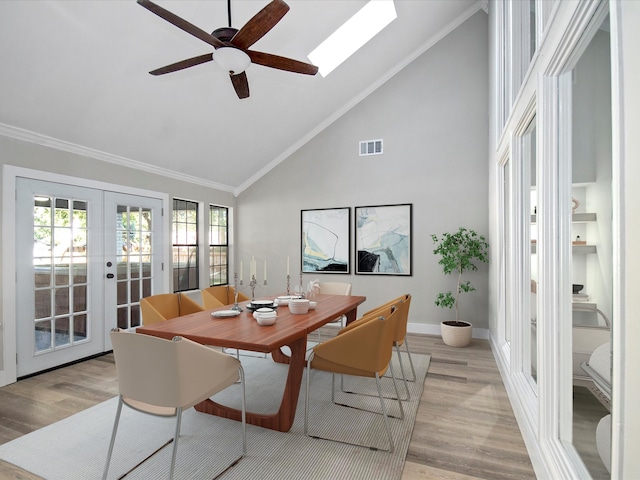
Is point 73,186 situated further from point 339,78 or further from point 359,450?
point 359,450

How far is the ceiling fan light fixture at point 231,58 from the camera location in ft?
7.34

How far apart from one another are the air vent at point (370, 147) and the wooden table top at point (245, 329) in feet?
10.1

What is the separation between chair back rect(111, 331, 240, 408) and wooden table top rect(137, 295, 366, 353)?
A: 8.8 inches

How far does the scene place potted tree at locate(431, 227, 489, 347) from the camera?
4395mm

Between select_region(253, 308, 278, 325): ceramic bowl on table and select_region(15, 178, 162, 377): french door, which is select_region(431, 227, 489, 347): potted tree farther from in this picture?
select_region(15, 178, 162, 377): french door

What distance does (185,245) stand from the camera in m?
5.49

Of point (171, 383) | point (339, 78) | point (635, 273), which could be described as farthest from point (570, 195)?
point (339, 78)

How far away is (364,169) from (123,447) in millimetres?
4449

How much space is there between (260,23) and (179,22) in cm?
48

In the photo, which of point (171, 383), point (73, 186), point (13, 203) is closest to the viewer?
point (171, 383)

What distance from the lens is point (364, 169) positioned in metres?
5.47

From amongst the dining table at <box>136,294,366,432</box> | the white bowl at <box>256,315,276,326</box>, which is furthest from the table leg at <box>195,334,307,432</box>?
the white bowl at <box>256,315,276,326</box>

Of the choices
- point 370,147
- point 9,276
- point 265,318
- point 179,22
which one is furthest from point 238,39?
point 370,147

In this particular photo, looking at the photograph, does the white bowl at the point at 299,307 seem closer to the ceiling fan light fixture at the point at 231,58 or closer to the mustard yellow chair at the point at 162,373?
the mustard yellow chair at the point at 162,373
